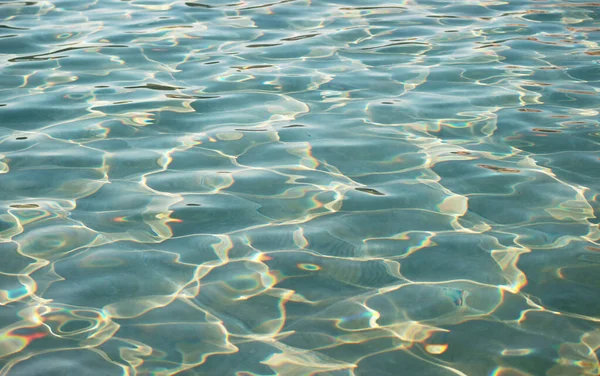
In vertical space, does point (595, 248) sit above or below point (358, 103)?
below

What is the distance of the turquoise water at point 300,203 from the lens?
6.88ft

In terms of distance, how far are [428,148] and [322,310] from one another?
138 centimetres

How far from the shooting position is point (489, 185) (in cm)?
303

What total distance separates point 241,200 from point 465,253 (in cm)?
91

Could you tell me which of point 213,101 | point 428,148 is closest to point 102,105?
point 213,101

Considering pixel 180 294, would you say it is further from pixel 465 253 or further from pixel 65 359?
pixel 465 253

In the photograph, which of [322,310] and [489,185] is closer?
[322,310]

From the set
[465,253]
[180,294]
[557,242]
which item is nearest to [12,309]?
[180,294]

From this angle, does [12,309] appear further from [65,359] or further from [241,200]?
[241,200]

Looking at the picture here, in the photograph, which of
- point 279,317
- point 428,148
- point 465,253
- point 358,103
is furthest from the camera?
point 358,103

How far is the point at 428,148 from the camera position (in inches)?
133

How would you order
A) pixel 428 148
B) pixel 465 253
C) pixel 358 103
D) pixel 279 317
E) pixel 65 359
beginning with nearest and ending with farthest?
pixel 65 359, pixel 279 317, pixel 465 253, pixel 428 148, pixel 358 103

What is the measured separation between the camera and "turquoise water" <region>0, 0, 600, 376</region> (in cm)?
210

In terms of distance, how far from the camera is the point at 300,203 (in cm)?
289
